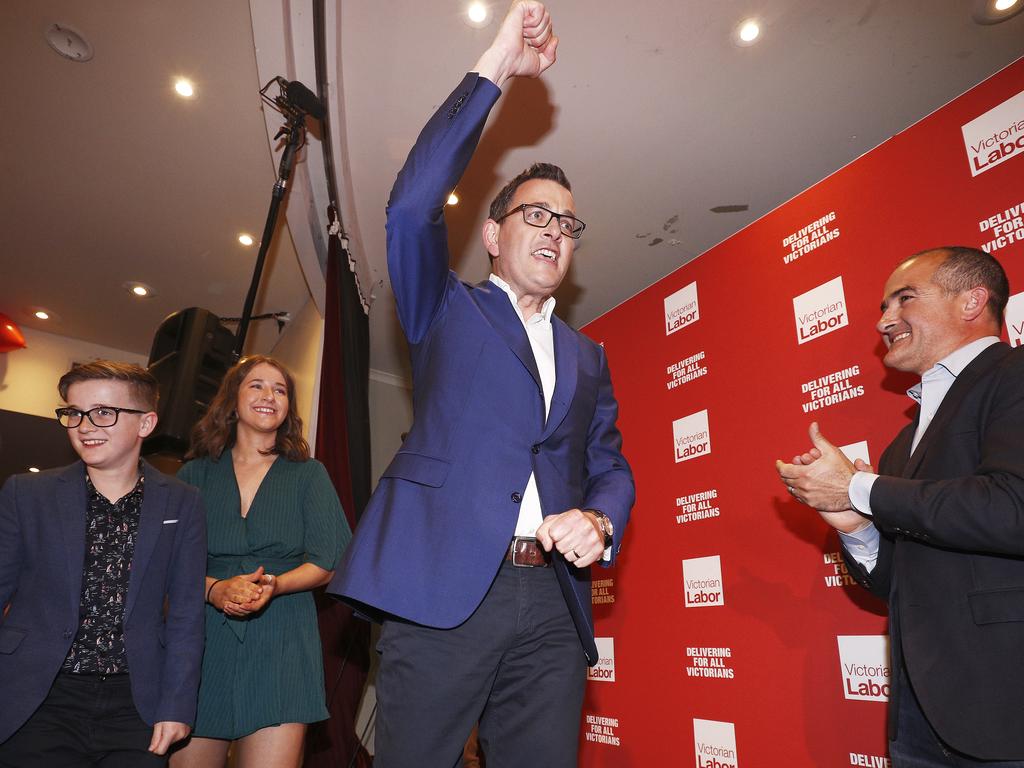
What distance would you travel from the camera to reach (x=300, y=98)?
11.1 feet

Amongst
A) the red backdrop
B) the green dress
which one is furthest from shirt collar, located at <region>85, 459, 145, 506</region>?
the red backdrop

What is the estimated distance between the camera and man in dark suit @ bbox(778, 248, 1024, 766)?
1.49 meters

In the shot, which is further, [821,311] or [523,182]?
[821,311]

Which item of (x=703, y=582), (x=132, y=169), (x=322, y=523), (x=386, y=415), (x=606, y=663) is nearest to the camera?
(x=322, y=523)

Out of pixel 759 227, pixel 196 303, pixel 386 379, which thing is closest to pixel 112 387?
pixel 759 227

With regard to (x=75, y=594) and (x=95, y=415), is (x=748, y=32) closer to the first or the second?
(x=95, y=415)

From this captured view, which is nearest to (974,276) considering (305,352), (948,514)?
(948,514)

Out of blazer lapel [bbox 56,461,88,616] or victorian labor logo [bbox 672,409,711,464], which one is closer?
blazer lapel [bbox 56,461,88,616]

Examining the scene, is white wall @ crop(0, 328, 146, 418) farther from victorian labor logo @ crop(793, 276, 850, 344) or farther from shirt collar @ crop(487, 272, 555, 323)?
victorian labor logo @ crop(793, 276, 850, 344)

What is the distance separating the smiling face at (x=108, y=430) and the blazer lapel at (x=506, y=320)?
1113mm

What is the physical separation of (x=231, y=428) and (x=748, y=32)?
→ 266 cm

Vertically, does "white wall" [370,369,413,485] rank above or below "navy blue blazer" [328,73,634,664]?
above

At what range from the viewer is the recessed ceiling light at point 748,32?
3.05 m

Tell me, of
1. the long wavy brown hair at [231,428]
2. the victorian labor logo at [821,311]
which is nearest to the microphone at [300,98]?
the long wavy brown hair at [231,428]
